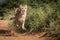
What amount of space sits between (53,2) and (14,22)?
0.44 m

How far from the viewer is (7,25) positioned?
1972mm

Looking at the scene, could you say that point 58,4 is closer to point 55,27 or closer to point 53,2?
point 53,2

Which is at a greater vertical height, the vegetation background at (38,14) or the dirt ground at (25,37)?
the vegetation background at (38,14)

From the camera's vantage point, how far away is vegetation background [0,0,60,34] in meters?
1.96

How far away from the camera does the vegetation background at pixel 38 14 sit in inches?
77.3

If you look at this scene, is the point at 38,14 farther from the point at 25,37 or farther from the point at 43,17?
the point at 25,37

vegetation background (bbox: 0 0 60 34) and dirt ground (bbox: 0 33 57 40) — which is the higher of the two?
vegetation background (bbox: 0 0 60 34)

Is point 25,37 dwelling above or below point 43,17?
below

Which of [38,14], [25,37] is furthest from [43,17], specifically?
[25,37]

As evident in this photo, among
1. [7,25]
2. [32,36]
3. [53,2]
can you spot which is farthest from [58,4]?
[7,25]

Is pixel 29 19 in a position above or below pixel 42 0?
below

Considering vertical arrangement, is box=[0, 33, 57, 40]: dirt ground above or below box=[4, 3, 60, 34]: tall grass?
below

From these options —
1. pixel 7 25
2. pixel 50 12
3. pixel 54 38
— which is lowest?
pixel 54 38

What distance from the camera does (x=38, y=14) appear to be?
77.6 inches
